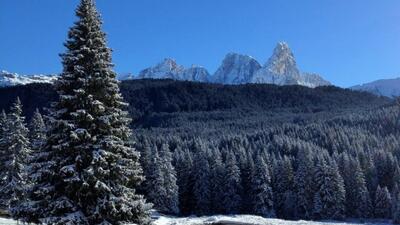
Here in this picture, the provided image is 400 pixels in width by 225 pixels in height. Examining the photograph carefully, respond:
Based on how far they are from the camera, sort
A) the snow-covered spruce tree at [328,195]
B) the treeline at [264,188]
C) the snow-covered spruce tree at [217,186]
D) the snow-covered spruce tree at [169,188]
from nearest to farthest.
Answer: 1. the snow-covered spruce tree at [169,188]
2. the treeline at [264,188]
3. the snow-covered spruce tree at [328,195]
4. the snow-covered spruce tree at [217,186]

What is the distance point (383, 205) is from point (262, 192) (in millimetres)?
23382

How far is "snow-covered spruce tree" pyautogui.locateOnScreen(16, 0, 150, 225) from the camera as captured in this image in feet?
73.2

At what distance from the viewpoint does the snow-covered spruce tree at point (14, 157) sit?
5812 cm

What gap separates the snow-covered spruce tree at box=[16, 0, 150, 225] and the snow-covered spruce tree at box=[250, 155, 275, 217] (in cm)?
7908

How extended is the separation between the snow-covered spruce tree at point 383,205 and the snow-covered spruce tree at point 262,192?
65.9 ft

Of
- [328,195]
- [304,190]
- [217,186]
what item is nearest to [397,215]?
[328,195]

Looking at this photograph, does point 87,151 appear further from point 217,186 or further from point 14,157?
point 217,186

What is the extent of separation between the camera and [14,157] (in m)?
58.7

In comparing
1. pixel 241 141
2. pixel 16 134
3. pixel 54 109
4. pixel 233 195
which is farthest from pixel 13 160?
pixel 241 141

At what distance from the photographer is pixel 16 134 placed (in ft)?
193

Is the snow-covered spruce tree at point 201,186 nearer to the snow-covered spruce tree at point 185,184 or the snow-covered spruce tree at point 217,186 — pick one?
the snow-covered spruce tree at point 217,186

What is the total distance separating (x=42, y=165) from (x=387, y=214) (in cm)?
9007

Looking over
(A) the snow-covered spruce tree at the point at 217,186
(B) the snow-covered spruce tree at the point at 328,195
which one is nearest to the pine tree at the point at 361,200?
(B) the snow-covered spruce tree at the point at 328,195

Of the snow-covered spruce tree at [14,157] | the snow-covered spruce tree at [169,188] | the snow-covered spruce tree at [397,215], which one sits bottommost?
the snow-covered spruce tree at [397,215]
